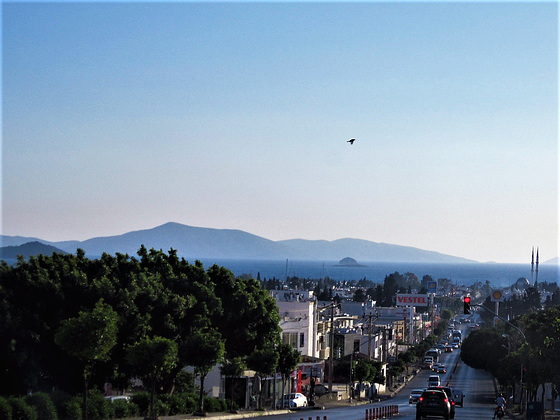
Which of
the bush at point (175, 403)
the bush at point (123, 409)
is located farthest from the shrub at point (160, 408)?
the bush at point (123, 409)

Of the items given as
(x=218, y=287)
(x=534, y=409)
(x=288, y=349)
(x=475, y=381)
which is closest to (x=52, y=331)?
(x=218, y=287)

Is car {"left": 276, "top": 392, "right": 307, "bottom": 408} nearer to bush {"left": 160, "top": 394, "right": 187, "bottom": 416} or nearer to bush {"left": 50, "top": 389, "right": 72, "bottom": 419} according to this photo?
bush {"left": 160, "top": 394, "right": 187, "bottom": 416}

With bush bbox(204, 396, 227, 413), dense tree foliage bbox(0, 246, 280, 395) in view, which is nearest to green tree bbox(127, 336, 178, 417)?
dense tree foliage bbox(0, 246, 280, 395)

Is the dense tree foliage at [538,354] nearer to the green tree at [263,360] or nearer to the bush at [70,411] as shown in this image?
the green tree at [263,360]

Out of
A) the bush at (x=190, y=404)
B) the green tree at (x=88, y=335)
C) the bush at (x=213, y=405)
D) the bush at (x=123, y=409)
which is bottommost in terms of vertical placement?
the bush at (x=213, y=405)

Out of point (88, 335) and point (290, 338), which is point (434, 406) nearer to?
point (88, 335)

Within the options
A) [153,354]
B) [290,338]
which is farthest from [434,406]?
[290,338]
